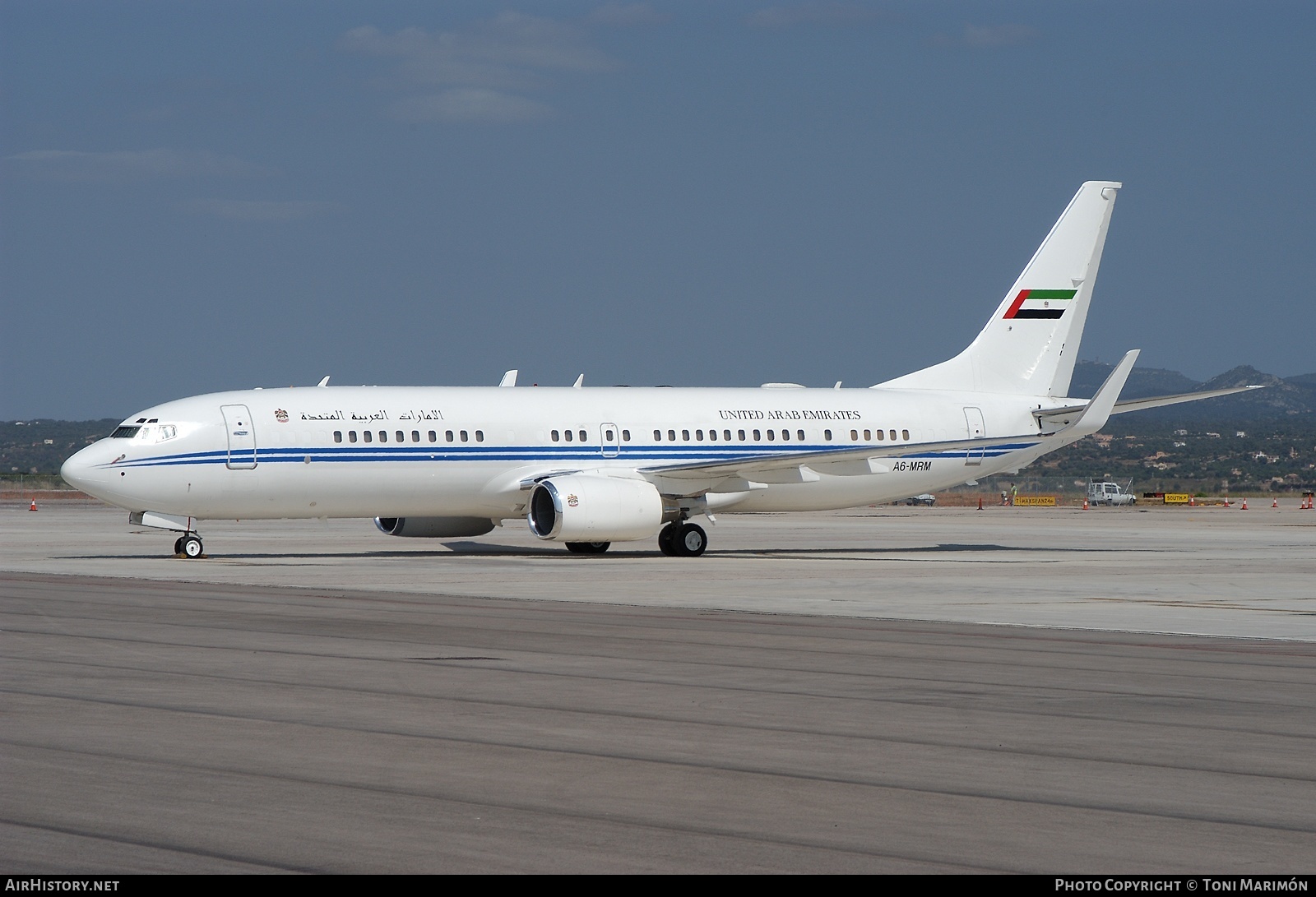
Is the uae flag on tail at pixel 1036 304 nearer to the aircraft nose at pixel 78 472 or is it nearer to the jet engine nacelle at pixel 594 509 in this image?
the jet engine nacelle at pixel 594 509

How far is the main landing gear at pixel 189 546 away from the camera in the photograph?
36.1 m

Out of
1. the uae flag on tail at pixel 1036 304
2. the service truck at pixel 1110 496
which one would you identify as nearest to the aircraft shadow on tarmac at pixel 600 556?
the uae flag on tail at pixel 1036 304

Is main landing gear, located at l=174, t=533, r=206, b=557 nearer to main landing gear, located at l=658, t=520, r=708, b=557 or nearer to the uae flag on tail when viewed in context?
main landing gear, located at l=658, t=520, r=708, b=557

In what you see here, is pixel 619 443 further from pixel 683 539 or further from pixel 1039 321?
pixel 1039 321

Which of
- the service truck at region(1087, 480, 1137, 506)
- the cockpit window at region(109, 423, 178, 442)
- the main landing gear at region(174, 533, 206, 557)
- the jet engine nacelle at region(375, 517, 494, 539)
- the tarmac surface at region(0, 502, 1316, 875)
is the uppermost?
the service truck at region(1087, 480, 1137, 506)

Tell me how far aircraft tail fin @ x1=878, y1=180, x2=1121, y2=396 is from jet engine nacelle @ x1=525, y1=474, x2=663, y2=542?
1039 cm

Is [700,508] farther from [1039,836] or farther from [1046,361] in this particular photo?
[1039,836]

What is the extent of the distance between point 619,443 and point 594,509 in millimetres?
3531

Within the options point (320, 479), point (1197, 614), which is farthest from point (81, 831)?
point (320, 479)

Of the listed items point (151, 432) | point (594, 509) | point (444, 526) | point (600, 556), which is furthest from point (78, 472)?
point (600, 556)

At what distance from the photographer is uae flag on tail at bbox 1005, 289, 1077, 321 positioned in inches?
1703

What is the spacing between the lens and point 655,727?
1269cm

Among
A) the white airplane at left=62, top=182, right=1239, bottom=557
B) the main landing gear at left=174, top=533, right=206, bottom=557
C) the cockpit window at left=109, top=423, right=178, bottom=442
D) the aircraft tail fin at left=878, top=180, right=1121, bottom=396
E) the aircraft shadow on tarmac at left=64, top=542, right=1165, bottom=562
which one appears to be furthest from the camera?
the aircraft tail fin at left=878, top=180, right=1121, bottom=396

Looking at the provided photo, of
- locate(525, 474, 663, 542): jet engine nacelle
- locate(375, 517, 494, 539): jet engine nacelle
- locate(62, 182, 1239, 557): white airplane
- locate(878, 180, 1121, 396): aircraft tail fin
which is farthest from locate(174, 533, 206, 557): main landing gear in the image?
locate(878, 180, 1121, 396): aircraft tail fin
